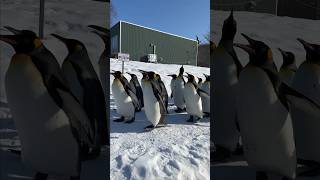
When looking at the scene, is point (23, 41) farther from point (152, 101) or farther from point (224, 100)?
point (152, 101)

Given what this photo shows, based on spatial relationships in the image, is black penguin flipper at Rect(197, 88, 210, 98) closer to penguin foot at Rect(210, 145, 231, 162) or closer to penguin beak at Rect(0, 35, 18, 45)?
penguin foot at Rect(210, 145, 231, 162)

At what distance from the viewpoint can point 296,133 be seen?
2.31 meters

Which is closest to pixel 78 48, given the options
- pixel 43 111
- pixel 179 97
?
pixel 43 111

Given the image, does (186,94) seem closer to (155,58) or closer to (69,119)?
(69,119)

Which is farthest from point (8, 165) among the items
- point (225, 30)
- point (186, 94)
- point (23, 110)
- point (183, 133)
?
point (186, 94)

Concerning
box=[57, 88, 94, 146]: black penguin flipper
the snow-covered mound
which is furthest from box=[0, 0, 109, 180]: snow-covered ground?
the snow-covered mound

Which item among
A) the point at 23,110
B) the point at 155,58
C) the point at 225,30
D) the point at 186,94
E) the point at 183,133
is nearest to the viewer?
the point at 23,110

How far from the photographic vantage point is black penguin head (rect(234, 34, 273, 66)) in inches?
87.2

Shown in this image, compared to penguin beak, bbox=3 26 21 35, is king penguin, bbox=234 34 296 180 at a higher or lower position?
lower

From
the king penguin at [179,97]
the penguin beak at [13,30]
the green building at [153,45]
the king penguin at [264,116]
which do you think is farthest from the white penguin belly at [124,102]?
the green building at [153,45]

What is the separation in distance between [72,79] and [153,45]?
16.7 meters

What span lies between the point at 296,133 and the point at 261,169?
308 mm

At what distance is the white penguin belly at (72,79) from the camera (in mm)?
2119

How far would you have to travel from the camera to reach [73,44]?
82.5 inches
